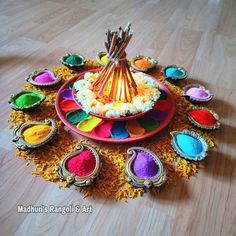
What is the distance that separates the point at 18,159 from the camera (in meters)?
0.79

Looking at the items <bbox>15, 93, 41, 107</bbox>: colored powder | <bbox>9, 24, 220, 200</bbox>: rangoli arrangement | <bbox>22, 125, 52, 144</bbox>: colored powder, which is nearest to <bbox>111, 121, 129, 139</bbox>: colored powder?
<bbox>9, 24, 220, 200</bbox>: rangoli arrangement

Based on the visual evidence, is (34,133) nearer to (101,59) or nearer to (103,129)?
(103,129)

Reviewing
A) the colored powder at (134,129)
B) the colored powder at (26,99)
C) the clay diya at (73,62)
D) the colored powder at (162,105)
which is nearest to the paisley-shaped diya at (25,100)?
the colored powder at (26,99)

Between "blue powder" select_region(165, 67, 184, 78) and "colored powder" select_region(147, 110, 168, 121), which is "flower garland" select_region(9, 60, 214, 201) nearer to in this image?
"colored powder" select_region(147, 110, 168, 121)

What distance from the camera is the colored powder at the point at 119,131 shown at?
33.5 inches

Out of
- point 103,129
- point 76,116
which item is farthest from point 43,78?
point 103,129

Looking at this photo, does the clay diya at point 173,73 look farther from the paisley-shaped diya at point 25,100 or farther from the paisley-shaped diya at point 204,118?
the paisley-shaped diya at point 25,100

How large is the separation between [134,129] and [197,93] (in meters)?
0.37

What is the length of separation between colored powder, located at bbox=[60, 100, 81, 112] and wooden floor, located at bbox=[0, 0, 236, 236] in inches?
8.8

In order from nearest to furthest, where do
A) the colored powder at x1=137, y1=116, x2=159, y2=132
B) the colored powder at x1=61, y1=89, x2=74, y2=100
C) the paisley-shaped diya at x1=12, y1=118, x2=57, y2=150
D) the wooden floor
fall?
the wooden floor
the paisley-shaped diya at x1=12, y1=118, x2=57, y2=150
the colored powder at x1=137, y1=116, x2=159, y2=132
the colored powder at x1=61, y1=89, x2=74, y2=100

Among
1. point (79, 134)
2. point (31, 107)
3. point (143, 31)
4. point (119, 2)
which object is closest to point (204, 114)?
point (79, 134)

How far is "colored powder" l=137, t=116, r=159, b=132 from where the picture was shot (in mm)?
889

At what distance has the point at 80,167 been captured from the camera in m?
0.72

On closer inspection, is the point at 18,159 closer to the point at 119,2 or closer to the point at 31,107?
the point at 31,107
